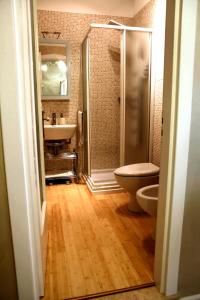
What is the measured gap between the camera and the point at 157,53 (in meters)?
2.68

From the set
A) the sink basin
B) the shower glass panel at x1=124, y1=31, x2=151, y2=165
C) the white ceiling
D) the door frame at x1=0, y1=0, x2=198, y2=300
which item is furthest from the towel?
the door frame at x1=0, y1=0, x2=198, y2=300

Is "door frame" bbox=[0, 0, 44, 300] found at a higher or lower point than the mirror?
lower

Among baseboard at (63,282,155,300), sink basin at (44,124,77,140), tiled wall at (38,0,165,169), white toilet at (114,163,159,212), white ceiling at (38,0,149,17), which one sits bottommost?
baseboard at (63,282,155,300)

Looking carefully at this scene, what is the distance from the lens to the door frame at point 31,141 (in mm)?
965

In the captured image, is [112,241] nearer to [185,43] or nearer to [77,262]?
[77,262]

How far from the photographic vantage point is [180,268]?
1353 mm

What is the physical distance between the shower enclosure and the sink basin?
0.24m

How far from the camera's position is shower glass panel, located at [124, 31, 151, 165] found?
2799mm

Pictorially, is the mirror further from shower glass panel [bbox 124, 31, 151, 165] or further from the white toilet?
the white toilet

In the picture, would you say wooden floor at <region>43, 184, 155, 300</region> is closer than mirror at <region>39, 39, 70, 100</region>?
Yes

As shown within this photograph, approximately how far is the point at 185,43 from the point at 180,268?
48.7 inches

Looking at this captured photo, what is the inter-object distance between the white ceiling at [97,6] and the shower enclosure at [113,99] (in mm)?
277

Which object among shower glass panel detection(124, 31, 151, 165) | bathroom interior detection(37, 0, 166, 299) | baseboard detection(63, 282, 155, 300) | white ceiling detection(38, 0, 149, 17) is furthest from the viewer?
white ceiling detection(38, 0, 149, 17)

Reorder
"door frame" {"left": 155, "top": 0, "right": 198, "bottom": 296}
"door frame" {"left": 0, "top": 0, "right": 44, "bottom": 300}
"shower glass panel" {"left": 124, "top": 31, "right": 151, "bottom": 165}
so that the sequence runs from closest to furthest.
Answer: "door frame" {"left": 0, "top": 0, "right": 44, "bottom": 300}, "door frame" {"left": 155, "top": 0, "right": 198, "bottom": 296}, "shower glass panel" {"left": 124, "top": 31, "right": 151, "bottom": 165}
